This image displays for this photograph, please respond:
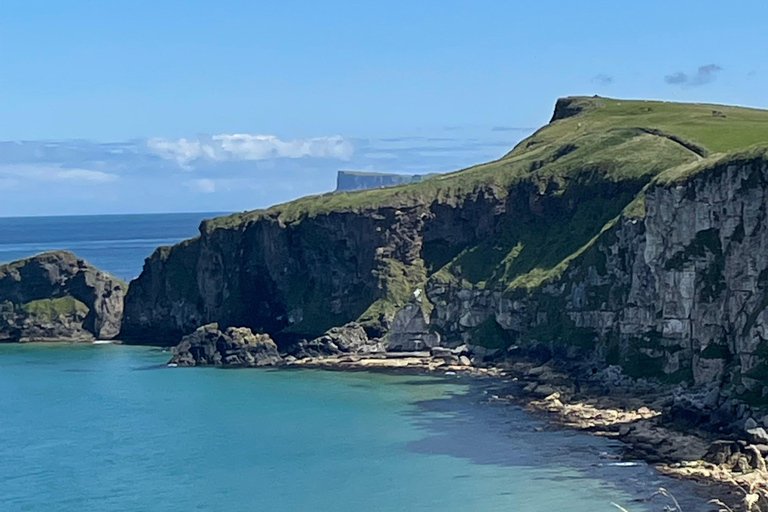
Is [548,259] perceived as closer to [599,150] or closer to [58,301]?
[599,150]

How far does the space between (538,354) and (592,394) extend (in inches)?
790

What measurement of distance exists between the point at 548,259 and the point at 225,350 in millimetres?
42515

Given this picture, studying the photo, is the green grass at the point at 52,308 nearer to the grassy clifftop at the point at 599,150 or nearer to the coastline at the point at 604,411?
the grassy clifftop at the point at 599,150

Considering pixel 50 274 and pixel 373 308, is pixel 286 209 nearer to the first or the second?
pixel 373 308

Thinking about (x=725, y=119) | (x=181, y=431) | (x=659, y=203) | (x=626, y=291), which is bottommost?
(x=181, y=431)

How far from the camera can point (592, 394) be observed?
120 meters

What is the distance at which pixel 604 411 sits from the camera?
112m

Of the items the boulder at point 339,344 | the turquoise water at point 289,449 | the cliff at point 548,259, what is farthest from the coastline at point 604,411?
the cliff at point 548,259

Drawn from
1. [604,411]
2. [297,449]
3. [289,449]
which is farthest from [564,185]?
[289,449]

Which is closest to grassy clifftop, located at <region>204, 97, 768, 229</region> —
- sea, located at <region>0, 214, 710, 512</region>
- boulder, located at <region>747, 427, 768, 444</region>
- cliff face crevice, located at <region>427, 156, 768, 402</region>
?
cliff face crevice, located at <region>427, 156, 768, 402</region>

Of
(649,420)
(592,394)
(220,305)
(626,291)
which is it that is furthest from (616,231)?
(220,305)

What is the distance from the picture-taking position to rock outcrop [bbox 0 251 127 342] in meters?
190

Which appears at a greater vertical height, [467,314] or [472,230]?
[472,230]

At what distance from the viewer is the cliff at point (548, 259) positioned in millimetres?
113125
